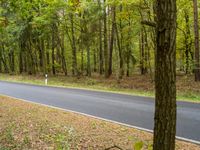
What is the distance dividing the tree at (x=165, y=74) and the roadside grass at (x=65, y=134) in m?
3.10

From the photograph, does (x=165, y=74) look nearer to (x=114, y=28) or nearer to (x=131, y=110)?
(x=131, y=110)

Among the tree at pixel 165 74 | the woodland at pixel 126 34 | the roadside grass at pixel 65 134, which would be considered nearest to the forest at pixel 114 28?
the woodland at pixel 126 34

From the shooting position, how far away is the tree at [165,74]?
2717 mm

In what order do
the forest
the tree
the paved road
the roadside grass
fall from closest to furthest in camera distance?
the tree < the roadside grass < the paved road < the forest

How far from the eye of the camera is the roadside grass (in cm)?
738

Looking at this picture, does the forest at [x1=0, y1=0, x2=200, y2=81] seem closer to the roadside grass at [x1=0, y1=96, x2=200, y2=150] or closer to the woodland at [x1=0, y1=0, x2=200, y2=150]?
the woodland at [x1=0, y1=0, x2=200, y2=150]

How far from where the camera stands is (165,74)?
9.02ft

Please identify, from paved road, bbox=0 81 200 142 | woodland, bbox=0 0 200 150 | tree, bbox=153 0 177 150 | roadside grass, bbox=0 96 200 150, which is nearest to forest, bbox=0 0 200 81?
woodland, bbox=0 0 200 150

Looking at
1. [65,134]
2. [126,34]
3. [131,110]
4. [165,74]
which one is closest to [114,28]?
[126,34]

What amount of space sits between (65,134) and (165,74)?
606 centimetres

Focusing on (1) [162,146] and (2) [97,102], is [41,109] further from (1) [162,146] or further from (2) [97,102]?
(1) [162,146]

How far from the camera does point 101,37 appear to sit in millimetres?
34219

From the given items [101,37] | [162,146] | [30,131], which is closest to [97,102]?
[30,131]

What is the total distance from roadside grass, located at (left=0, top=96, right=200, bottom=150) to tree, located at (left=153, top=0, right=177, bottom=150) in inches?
122
